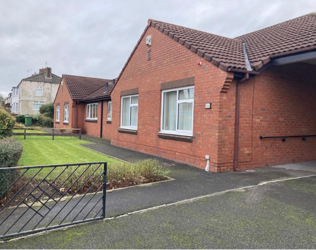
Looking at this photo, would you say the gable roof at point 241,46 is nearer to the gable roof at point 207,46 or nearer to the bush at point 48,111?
the gable roof at point 207,46

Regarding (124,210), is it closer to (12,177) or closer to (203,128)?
(12,177)

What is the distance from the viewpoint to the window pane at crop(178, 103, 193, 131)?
28.4ft

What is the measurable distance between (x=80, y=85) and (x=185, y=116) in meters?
16.9

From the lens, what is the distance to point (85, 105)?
861 inches

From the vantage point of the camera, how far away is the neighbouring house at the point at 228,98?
729 cm

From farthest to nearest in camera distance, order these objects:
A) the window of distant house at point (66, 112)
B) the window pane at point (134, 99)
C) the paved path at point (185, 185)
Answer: the window of distant house at point (66, 112) → the window pane at point (134, 99) → the paved path at point (185, 185)

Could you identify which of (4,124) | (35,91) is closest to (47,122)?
(35,91)

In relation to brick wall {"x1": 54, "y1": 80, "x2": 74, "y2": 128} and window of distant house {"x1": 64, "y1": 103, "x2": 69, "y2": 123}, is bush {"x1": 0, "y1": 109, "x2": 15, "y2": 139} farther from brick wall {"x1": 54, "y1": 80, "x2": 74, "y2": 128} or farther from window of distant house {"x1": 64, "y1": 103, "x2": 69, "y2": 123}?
window of distant house {"x1": 64, "y1": 103, "x2": 69, "y2": 123}

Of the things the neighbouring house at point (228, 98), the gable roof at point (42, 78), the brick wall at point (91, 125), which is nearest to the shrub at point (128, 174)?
the neighbouring house at point (228, 98)

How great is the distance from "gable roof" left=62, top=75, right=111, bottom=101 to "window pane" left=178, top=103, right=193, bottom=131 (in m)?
14.2

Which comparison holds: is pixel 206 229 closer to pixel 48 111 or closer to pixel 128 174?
pixel 128 174

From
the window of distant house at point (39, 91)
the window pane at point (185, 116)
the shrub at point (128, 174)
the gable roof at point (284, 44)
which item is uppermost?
the window of distant house at point (39, 91)

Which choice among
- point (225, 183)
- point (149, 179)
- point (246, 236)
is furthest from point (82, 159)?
point (246, 236)

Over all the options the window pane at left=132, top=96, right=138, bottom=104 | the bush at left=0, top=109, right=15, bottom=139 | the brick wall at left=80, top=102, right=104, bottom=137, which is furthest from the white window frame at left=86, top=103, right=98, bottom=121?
the bush at left=0, top=109, right=15, bottom=139
